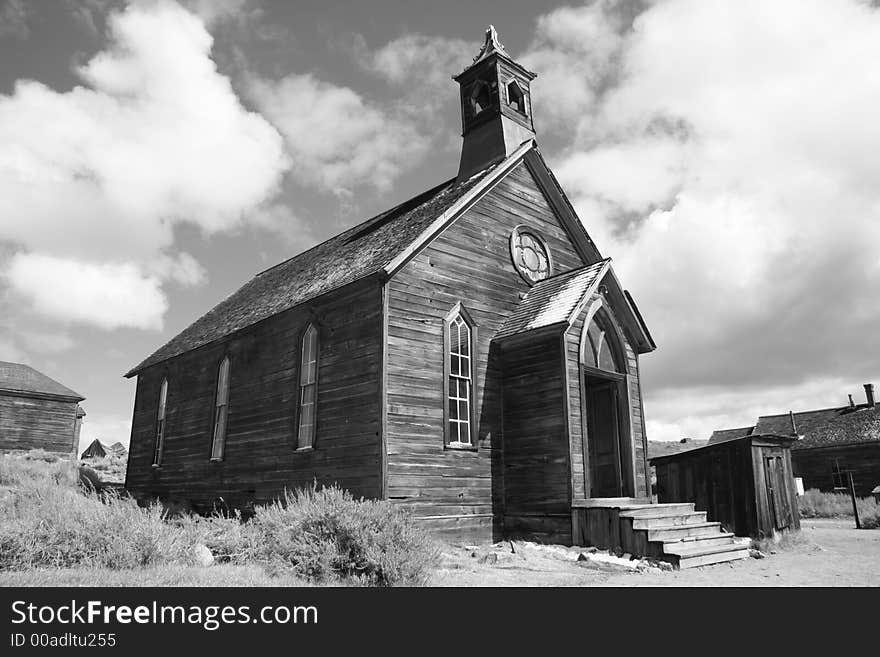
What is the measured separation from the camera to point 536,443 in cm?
1369

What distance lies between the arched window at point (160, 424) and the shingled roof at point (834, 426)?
32.2m

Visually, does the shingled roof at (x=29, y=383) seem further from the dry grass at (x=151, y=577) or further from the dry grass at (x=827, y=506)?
the dry grass at (x=827, y=506)

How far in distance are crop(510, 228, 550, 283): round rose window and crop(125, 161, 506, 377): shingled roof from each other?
5.75 feet

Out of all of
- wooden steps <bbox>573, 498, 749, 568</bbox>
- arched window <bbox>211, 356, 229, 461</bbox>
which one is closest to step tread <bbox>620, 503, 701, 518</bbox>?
wooden steps <bbox>573, 498, 749, 568</bbox>

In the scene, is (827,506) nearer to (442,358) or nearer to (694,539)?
(694,539)

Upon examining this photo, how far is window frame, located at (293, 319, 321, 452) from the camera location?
1445 cm

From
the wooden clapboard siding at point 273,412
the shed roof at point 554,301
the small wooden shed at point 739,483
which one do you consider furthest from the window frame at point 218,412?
the small wooden shed at point 739,483

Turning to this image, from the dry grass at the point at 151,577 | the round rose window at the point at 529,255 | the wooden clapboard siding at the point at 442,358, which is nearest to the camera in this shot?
the dry grass at the point at 151,577

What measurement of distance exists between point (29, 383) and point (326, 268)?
3343 cm

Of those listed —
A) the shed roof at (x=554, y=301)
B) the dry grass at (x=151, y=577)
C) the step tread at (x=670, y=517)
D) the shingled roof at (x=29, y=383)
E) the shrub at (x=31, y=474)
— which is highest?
the shingled roof at (x=29, y=383)

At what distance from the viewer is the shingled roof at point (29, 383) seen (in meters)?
40.6

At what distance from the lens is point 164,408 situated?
71.9ft
